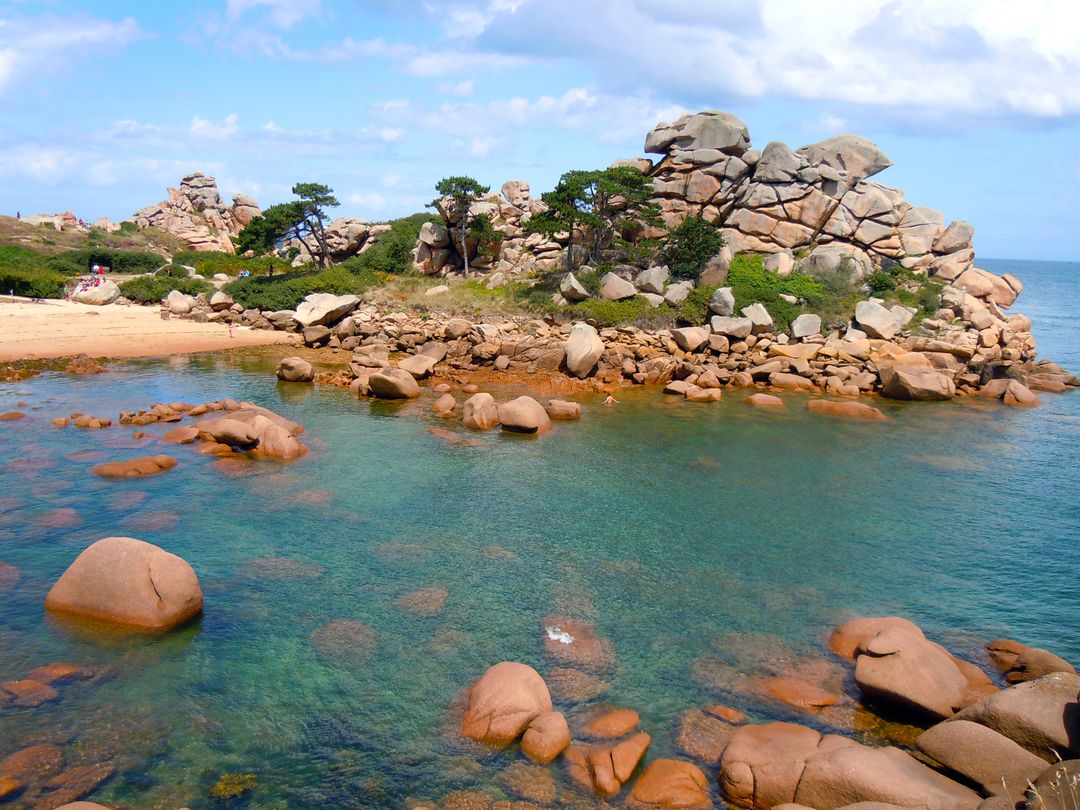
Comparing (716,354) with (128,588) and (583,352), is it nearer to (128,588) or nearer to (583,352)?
(583,352)

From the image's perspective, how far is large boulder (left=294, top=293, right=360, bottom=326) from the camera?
43281mm

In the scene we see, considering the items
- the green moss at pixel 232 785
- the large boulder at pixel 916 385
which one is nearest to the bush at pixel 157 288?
the large boulder at pixel 916 385

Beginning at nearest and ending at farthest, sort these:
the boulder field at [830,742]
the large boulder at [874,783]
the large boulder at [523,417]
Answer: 1. the large boulder at [874,783]
2. the boulder field at [830,742]
3. the large boulder at [523,417]

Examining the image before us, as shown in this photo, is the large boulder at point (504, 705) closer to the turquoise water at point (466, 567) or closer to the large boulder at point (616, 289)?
the turquoise water at point (466, 567)

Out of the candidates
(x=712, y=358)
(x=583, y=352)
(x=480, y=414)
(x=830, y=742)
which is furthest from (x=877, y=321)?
(x=830, y=742)

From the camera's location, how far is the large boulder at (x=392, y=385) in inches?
1243

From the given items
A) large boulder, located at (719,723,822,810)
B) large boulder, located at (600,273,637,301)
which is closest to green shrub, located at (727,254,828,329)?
large boulder, located at (600,273,637,301)

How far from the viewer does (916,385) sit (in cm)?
3447

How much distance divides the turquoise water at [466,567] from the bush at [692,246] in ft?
59.7

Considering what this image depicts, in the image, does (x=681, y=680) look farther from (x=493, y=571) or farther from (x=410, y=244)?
(x=410, y=244)

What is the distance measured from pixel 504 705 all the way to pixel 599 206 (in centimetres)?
4023

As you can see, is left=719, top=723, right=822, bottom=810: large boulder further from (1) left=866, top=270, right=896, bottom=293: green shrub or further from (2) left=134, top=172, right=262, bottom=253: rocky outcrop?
(2) left=134, top=172, right=262, bottom=253: rocky outcrop

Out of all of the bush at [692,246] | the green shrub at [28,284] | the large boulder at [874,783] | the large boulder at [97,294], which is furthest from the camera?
the large boulder at [97,294]

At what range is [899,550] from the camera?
1855 cm
